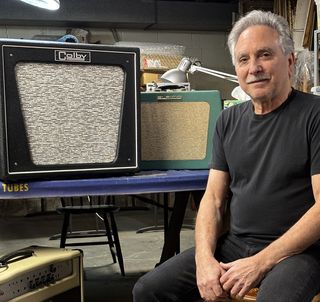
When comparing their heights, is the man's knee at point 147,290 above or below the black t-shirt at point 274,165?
below

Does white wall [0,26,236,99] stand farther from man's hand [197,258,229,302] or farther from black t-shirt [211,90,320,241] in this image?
man's hand [197,258,229,302]

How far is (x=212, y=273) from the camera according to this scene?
1521 millimetres

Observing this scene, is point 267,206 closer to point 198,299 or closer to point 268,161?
point 268,161

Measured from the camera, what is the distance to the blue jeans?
4.42 ft

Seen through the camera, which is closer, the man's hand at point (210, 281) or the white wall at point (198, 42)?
the man's hand at point (210, 281)

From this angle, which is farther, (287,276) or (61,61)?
(61,61)

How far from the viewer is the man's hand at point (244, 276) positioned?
1.44 m

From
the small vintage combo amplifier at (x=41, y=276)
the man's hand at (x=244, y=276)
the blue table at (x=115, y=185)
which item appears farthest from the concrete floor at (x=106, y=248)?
the man's hand at (x=244, y=276)

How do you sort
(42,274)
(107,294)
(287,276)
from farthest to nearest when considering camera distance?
(107,294) < (42,274) < (287,276)

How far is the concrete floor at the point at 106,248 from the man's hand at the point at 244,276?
4.50 ft

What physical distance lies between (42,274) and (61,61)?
753mm

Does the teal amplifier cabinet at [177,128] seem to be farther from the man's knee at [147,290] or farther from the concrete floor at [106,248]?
the concrete floor at [106,248]

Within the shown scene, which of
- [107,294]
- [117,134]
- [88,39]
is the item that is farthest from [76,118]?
[88,39]

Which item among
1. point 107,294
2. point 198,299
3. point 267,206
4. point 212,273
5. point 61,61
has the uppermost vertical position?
point 61,61
